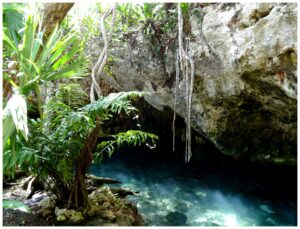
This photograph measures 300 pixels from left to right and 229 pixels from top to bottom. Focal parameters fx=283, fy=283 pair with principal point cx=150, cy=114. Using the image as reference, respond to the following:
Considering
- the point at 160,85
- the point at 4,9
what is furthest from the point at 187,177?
the point at 4,9

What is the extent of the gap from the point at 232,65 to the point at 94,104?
2.32 meters

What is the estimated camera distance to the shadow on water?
12.4 feet

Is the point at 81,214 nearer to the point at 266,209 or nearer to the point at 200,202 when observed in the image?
the point at 200,202

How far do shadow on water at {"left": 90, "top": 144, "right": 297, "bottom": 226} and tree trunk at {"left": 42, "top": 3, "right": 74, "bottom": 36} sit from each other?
7.87 ft

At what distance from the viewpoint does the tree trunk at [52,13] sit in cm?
267

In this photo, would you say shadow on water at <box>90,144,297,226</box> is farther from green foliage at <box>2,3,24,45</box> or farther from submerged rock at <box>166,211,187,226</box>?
green foliage at <box>2,3,24,45</box>

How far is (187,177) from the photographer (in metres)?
5.62

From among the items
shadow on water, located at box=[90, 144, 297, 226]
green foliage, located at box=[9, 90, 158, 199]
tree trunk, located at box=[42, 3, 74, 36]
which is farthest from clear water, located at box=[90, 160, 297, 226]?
tree trunk, located at box=[42, 3, 74, 36]

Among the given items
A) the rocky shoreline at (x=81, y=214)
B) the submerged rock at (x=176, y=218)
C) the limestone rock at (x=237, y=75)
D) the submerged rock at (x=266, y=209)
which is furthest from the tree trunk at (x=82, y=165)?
the submerged rock at (x=266, y=209)

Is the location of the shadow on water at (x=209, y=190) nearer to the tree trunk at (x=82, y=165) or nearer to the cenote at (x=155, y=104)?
the cenote at (x=155, y=104)

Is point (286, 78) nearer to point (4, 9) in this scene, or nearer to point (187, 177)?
point (187, 177)

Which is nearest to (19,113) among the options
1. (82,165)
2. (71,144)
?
(71,144)

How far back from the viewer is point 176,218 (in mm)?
3607

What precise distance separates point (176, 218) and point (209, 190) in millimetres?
1457
